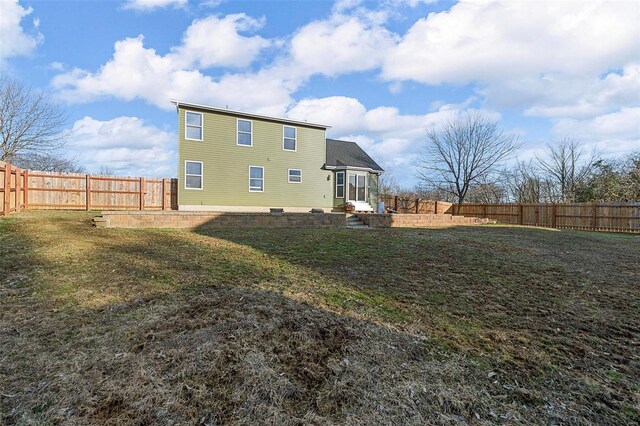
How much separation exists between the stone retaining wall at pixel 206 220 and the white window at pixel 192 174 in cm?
593

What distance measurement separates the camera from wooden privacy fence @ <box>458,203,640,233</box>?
1634 centimetres

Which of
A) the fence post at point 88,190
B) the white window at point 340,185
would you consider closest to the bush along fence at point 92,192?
the fence post at point 88,190

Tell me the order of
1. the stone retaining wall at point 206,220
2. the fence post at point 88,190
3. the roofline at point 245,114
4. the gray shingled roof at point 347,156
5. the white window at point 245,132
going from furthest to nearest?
the gray shingled roof at point 347,156
the white window at point 245,132
the roofline at point 245,114
the fence post at point 88,190
the stone retaining wall at point 206,220

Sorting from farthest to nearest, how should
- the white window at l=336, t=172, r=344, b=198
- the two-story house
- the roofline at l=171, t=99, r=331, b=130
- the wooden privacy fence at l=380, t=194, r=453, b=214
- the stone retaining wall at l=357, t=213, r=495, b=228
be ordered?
the wooden privacy fence at l=380, t=194, r=453, b=214 → the white window at l=336, t=172, r=344, b=198 → the two-story house → the roofline at l=171, t=99, r=331, b=130 → the stone retaining wall at l=357, t=213, r=495, b=228

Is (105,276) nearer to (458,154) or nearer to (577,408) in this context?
(577,408)

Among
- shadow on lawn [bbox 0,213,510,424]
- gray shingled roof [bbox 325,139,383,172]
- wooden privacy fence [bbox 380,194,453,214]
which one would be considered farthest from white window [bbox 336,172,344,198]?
shadow on lawn [bbox 0,213,510,424]

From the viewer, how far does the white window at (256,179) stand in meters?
16.5

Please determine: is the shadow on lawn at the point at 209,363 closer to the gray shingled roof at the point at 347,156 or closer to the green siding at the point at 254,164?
the green siding at the point at 254,164

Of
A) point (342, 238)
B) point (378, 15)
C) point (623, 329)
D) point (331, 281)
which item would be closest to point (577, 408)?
point (623, 329)

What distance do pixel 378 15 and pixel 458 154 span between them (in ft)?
58.8

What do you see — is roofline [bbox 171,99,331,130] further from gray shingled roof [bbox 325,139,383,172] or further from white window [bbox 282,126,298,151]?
gray shingled roof [bbox 325,139,383,172]

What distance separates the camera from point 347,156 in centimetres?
2000

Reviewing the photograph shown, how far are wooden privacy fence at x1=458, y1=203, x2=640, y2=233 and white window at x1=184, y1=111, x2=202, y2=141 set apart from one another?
1882 cm

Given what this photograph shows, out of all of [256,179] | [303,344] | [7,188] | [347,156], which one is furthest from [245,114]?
[303,344]
